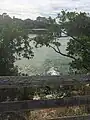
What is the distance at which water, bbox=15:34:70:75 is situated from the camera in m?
13.6

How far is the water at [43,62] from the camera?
13556 millimetres

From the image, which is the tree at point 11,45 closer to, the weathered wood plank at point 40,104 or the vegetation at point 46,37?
the vegetation at point 46,37

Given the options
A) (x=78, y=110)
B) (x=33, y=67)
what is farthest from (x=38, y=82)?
(x=33, y=67)

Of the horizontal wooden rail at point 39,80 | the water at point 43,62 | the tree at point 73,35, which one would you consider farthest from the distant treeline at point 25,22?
the horizontal wooden rail at point 39,80

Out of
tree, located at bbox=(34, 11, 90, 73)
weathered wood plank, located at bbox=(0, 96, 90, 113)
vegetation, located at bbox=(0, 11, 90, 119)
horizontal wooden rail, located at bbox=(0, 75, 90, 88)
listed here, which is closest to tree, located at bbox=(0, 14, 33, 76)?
vegetation, located at bbox=(0, 11, 90, 119)

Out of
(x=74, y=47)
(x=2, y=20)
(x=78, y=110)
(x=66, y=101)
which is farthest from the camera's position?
(x=74, y=47)

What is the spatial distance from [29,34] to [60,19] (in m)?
1.41

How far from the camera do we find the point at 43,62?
16.1 meters

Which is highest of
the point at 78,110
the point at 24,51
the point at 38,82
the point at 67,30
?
the point at 67,30

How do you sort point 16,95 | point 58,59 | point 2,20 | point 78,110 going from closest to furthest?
point 78,110 < point 16,95 < point 2,20 < point 58,59

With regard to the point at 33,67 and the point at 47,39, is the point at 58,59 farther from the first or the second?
the point at 47,39

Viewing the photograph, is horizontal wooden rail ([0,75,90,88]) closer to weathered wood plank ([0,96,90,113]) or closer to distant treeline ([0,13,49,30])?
weathered wood plank ([0,96,90,113])

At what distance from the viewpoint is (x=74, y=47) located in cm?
1234

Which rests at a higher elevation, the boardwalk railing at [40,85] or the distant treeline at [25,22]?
the distant treeline at [25,22]
